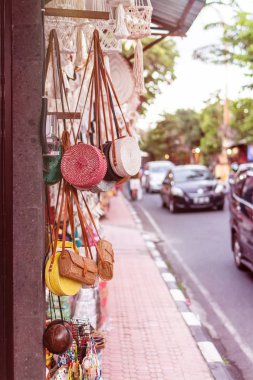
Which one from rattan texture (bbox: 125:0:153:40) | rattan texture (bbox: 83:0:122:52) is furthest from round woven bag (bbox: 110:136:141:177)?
rattan texture (bbox: 125:0:153:40)

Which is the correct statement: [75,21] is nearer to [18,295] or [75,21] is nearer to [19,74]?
[19,74]

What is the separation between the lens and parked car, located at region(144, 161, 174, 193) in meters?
35.5

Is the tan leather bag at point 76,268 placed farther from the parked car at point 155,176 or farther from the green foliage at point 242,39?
the parked car at point 155,176

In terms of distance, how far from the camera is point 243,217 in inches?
408

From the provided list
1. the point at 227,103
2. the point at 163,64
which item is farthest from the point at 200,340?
the point at 227,103

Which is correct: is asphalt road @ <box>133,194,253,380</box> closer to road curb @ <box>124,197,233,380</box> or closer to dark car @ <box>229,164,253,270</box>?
road curb @ <box>124,197,233,380</box>

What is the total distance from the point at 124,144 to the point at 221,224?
48.8 feet

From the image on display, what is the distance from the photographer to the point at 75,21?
4242 millimetres

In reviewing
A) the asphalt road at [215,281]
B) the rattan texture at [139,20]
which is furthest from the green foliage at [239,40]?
the rattan texture at [139,20]

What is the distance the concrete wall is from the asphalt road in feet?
10.7

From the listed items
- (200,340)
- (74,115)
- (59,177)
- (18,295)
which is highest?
(74,115)

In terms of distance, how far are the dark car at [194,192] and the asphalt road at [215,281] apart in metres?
2.03

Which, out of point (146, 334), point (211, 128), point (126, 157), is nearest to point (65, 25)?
point (126, 157)

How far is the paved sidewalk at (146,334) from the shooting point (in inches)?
226
